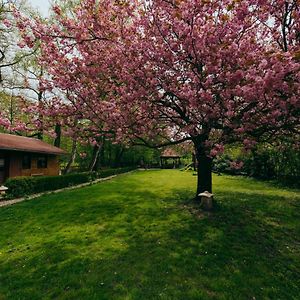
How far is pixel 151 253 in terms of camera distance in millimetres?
6215

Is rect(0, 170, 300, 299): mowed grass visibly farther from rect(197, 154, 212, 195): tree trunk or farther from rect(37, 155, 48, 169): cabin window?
rect(37, 155, 48, 169): cabin window

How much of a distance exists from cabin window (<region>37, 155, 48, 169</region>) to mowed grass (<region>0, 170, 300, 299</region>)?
44.5 ft

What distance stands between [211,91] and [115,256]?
5142 mm

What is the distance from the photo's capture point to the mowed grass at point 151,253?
4648 millimetres

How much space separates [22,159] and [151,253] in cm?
1888

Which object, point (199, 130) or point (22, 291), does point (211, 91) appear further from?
point (22, 291)

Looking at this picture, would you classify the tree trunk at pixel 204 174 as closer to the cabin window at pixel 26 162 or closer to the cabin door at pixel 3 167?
the cabin door at pixel 3 167

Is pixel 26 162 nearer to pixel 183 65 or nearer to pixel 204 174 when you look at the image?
pixel 204 174

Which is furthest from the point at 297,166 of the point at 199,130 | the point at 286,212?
the point at 199,130

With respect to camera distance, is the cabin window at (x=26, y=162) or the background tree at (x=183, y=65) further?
the cabin window at (x=26, y=162)

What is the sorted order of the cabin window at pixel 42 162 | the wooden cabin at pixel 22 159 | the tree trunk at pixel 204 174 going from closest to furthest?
the tree trunk at pixel 204 174 < the wooden cabin at pixel 22 159 < the cabin window at pixel 42 162

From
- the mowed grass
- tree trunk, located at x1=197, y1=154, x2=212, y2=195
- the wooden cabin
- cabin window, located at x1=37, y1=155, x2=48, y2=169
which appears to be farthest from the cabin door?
tree trunk, located at x1=197, y1=154, x2=212, y2=195

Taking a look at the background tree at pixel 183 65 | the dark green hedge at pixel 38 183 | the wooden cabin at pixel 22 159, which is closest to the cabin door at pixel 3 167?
the wooden cabin at pixel 22 159

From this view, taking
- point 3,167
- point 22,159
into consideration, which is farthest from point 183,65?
→ point 22,159
